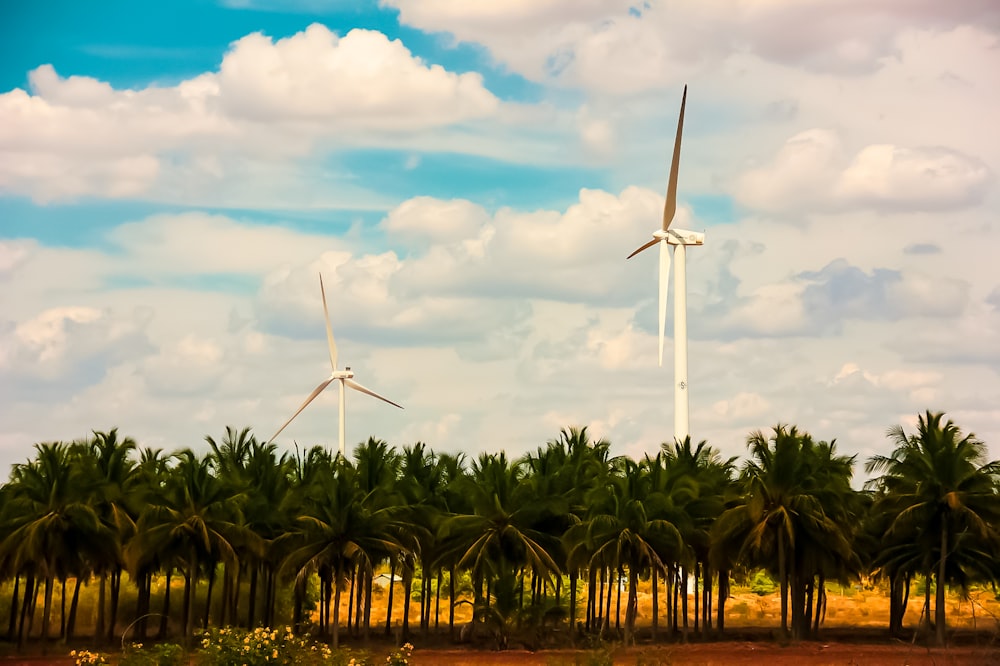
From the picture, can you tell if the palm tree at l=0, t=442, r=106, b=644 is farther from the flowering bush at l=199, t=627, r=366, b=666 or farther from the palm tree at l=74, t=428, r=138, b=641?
the flowering bush at l=199, t=627, r=366, b=666

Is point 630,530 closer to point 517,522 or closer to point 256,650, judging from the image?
point 517,522

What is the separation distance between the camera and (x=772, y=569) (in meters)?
65.1

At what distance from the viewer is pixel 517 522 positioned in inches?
2571

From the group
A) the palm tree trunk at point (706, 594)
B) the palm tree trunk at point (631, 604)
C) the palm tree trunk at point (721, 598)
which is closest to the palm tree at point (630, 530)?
the palm tree trunk at point (631, 604)

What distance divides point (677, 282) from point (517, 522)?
21001 millimetres

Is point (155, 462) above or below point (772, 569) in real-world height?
above

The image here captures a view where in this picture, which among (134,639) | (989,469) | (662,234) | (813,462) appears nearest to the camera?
(989,469)

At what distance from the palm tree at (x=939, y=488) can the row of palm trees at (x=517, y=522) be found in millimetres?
91

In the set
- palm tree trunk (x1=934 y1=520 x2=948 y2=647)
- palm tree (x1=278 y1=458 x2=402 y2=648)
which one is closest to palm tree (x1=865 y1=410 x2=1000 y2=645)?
palm tree trunk (x1=934 y1=520 x2=948 y2=647)

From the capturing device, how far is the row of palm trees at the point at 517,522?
5994 cm

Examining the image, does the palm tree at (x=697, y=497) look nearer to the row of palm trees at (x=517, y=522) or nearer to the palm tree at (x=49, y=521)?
the row of palm trees at (x=517, y=522)

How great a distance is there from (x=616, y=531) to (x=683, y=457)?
10.1 metres

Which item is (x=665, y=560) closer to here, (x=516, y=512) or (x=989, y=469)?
(x=516, y=512)

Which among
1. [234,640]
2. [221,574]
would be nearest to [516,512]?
[221,574]
